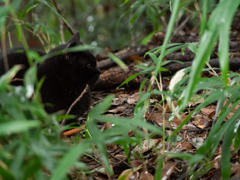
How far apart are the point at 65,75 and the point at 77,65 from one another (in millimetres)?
90

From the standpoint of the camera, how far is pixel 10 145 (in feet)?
2.27

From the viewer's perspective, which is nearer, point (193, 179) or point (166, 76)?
point (193, 179)

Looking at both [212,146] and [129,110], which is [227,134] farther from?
[129,110]

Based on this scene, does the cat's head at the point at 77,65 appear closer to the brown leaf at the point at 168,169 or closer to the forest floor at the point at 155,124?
the forest floor at the point at 155,124

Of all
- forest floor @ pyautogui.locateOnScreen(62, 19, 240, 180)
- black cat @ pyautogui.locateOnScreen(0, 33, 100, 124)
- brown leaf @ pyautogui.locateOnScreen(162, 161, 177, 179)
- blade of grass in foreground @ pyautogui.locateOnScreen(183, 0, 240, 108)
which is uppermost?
blade of grass in foreground @ pyautogui.locateOnScreen(183, 0, 240, 108)

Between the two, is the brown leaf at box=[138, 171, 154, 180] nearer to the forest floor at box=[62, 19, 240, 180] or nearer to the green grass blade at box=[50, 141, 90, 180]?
the forest floor at box=[62, 19, 240, 180]

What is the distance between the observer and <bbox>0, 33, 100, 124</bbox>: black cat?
186cm

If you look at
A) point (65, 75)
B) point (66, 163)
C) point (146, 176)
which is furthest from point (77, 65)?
point (66, 163)

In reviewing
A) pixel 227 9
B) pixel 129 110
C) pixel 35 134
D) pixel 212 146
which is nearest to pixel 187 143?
pixel 212 146

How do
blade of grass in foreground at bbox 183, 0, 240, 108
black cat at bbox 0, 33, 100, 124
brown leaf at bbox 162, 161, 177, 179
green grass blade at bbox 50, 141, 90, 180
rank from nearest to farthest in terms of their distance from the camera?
green grass blade at bbox 50, 141, 90, 180
blade of grass in foreground at bbox 183, 0, 240, 108
brown leaf at bbox 162, 161, 177, 179
black cat at bbox 0, 33, 100, 124

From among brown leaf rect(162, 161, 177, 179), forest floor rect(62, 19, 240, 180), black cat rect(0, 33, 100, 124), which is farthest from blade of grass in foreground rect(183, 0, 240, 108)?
black cat rect(0, 33, 100, 124)

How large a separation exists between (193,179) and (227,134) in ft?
0.66

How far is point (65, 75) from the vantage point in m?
1.94

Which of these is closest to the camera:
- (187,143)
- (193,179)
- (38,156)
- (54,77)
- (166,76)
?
(38,156)
